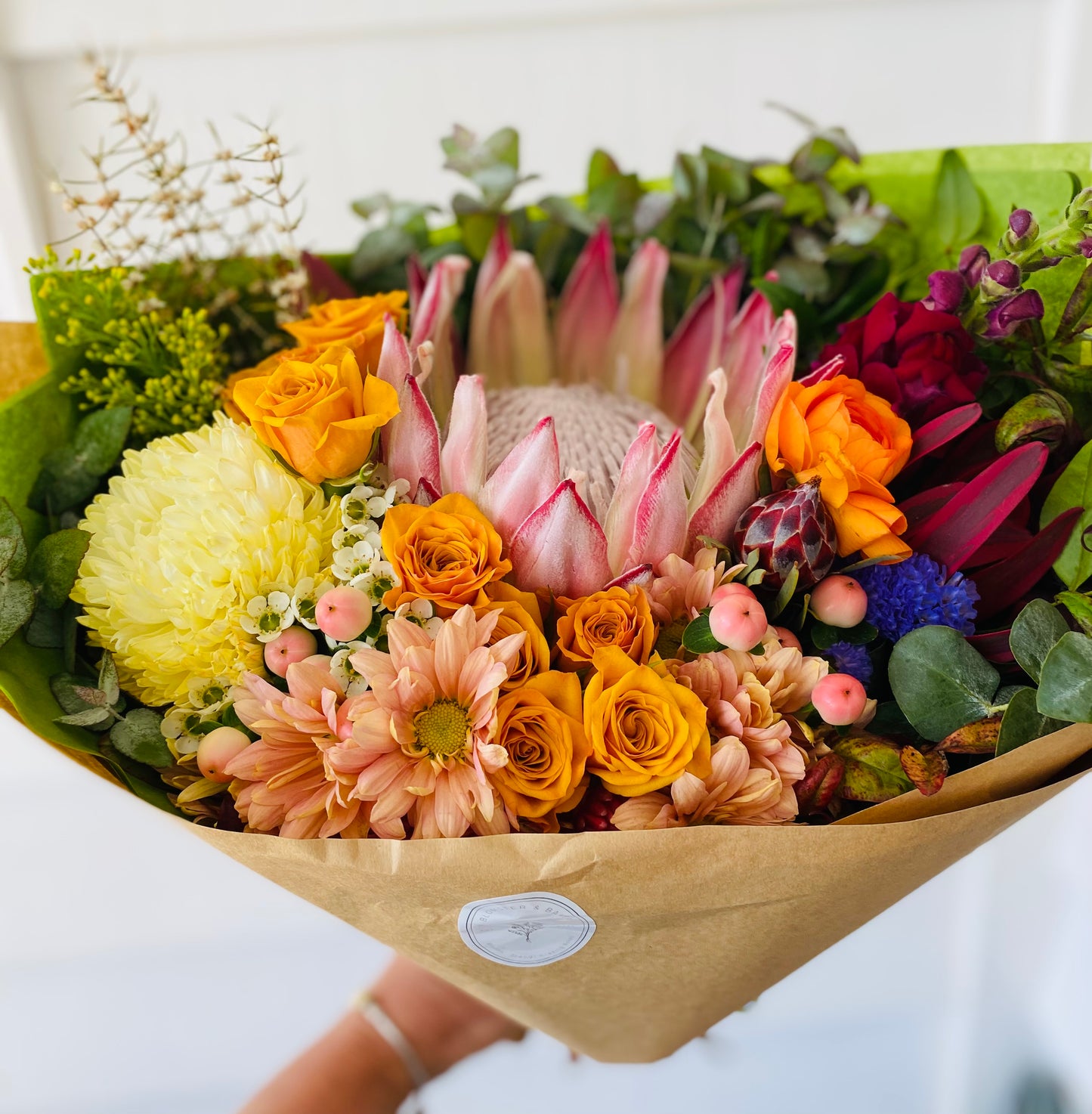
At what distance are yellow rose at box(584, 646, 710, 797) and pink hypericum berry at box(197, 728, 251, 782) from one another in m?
0.19

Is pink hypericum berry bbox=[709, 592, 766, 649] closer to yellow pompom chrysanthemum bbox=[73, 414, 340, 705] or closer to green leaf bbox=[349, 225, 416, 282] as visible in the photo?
yellow pompom chrysanthemum bbox=[73, 414, 340, 705]

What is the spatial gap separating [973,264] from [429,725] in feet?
1.49

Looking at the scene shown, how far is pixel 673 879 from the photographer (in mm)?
464

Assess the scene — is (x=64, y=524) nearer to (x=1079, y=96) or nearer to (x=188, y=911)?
(x=188, y=911)

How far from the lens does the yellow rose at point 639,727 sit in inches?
17.8

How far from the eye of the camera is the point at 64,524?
1.95 ft

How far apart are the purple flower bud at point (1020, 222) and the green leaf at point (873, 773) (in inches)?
12.2

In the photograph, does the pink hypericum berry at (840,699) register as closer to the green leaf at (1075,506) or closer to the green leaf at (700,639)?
the green leaf at (700,639)

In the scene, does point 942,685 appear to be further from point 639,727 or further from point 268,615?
point 268,615

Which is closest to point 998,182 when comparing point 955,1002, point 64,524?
point 64,524

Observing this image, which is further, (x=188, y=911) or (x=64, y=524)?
(x=188, y=911)

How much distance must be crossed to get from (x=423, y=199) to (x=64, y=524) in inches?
27.2

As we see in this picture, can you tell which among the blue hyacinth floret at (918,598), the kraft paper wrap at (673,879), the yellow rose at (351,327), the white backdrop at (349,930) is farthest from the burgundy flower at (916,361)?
the white backdrop at (349,930)

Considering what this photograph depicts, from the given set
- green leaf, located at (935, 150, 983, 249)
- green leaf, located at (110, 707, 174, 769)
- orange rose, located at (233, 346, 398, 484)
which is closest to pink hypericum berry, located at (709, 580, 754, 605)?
orange rose, located at (233, 346, 398, 484)
